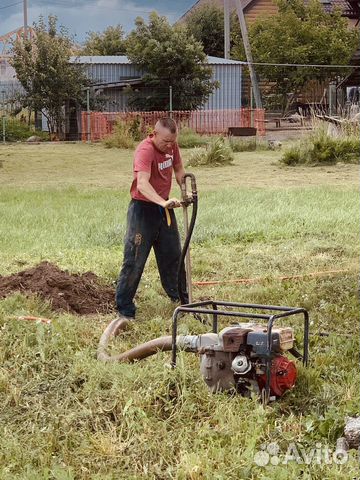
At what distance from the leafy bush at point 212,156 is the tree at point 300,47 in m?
20.5

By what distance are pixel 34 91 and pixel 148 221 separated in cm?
3003

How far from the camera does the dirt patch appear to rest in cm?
739

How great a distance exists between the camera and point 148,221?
22.9ft

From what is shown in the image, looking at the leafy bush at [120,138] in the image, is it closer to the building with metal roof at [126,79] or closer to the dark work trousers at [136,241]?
the building with metal roof at [126,79]

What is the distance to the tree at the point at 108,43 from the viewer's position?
53375 millimetres

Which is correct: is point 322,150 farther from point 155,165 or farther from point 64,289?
point 155,165

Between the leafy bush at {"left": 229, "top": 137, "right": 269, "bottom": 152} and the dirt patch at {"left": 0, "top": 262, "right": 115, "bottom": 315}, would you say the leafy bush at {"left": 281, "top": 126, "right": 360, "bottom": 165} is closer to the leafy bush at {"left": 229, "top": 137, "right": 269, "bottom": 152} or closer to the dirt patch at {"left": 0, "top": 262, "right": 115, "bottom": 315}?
the leafy bush at {"left": 229, "top": 137, "right": 269, "bottom": 152}

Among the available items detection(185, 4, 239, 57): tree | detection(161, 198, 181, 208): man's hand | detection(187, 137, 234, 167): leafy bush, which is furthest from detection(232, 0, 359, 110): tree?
Answer: detection(161, 198, 181, 208): man's hand

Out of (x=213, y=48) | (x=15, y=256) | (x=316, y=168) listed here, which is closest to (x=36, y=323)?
(x=15, y=256)

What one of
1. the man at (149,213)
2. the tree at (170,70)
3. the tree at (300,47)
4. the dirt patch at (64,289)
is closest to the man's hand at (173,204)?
the man at (149,213)

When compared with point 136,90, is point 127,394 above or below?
below

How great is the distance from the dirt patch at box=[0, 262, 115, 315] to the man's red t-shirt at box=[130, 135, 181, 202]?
1.14 meters

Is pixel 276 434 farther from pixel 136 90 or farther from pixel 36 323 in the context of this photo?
pixel 136 90

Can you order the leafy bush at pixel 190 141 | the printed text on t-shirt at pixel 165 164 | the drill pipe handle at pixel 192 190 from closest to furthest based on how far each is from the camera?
the drill pipe handle at pixel 192 190 → the printed text on t-shirt at pixel 165 164 → the leafy bush at pixel 190 141
